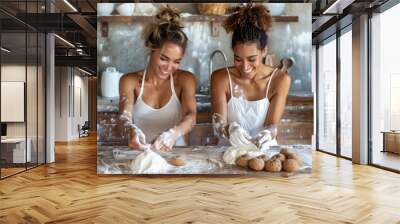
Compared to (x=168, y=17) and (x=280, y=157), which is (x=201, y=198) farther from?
(x=168, y=17)

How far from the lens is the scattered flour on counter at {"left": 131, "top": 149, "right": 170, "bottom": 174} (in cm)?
619

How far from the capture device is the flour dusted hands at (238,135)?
20.4ft

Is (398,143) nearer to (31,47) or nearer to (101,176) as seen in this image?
(101,176)

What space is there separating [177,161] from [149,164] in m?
0.46

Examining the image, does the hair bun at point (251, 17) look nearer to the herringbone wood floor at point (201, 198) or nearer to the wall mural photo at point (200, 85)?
the wall mural photo at point (200, 85)

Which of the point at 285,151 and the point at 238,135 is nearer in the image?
the point at 238,135

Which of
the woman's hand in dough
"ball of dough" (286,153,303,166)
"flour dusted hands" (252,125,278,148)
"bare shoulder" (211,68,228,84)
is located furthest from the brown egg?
the woman's hand in dough

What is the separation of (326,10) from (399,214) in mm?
3804

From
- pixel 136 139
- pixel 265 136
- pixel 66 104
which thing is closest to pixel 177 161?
pixel 136 139

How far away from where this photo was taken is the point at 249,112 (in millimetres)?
6223

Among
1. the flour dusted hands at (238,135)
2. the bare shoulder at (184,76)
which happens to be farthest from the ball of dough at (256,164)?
the bare shoulder at (184,76)

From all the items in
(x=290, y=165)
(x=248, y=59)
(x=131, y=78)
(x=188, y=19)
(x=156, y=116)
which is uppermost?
(x=188, y=19)

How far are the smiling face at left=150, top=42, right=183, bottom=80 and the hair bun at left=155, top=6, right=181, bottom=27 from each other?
1.14 ft

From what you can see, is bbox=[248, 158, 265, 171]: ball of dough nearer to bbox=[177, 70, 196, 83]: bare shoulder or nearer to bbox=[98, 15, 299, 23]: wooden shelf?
bbox=[177, 70, 196, 83]: bare shoulder
